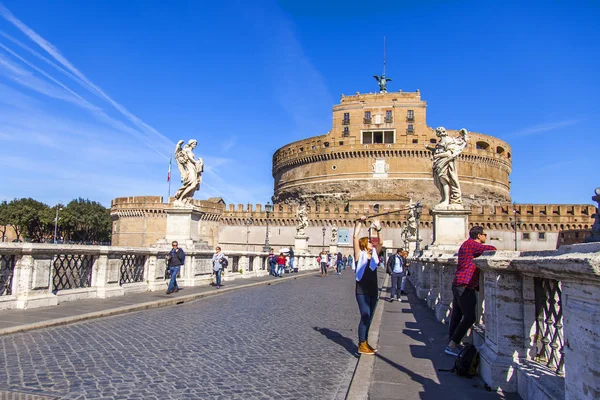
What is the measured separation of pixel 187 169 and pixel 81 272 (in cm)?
403

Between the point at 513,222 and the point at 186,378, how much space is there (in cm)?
5425

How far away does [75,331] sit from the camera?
636 cm

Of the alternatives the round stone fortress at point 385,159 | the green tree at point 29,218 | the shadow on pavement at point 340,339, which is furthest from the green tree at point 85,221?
the shadow on pavement at point 340,339

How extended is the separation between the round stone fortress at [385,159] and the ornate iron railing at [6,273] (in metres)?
55.0

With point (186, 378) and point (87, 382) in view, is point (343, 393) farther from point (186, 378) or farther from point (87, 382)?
point (87, 382)

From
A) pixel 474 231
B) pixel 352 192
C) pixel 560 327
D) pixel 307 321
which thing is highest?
pixel 352 192

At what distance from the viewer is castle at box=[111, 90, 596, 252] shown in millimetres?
53375

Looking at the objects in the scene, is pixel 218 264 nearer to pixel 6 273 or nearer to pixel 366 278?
pixel 6 273

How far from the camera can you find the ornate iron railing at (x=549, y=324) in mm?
3256

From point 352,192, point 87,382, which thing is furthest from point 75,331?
point 352,192

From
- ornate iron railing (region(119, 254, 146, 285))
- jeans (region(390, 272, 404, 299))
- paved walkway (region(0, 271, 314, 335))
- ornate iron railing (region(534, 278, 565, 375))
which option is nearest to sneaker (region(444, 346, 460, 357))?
ornate iron railing (region(534, 278, 565, 375))

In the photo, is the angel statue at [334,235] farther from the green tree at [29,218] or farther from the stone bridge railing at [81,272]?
the green tree at [29,218]

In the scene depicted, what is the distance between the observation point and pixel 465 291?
16.4 ft

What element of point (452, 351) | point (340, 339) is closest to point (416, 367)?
point (452, 351)
